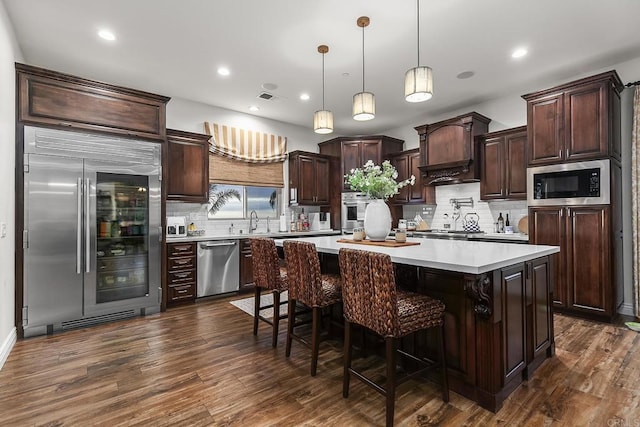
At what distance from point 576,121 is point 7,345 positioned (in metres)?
6.19

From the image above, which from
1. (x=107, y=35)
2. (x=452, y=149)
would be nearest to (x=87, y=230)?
(x=107, y=35)

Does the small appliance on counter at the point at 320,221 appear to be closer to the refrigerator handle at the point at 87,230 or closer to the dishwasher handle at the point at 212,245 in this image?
the dishwasher handle at the point at 212,245

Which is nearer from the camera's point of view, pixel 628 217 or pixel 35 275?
pixel 35 275

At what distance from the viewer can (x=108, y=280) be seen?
370cm

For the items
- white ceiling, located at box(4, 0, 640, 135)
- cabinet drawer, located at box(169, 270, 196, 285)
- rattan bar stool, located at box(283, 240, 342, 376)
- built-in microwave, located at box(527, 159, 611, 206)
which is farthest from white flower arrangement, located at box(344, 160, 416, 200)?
cabinet drawer, located at box(169, 270, 196, 285)

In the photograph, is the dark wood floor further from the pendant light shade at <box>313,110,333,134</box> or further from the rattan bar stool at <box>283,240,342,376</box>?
the pendant light shade at <box>313,110,333,134</box>

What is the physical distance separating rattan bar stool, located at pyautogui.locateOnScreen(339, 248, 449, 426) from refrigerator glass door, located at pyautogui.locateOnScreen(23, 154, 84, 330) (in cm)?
310

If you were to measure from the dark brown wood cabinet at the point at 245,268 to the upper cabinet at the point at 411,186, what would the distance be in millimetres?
2963

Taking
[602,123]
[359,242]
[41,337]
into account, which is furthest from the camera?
[602,123]

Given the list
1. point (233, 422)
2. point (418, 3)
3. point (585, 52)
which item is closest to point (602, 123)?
point (585, 52)

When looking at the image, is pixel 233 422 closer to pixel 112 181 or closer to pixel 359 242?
pixel 359 242

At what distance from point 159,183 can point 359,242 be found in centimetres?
265

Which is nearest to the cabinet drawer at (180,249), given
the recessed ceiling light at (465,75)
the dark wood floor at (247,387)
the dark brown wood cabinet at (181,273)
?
the dark brown wood cabinet at (181,273)

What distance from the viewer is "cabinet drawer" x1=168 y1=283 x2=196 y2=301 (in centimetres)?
426
